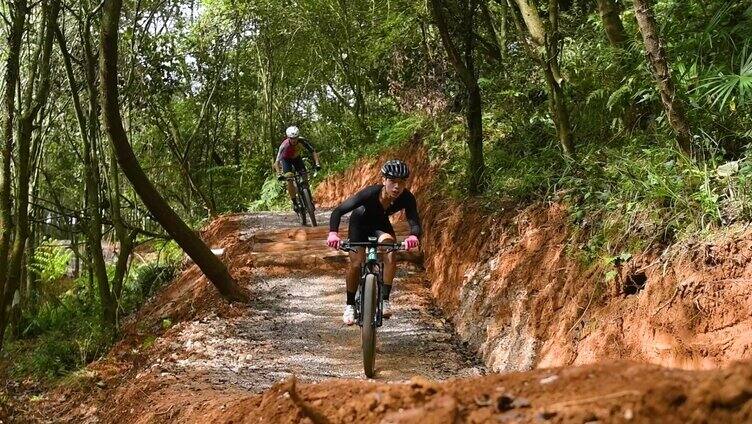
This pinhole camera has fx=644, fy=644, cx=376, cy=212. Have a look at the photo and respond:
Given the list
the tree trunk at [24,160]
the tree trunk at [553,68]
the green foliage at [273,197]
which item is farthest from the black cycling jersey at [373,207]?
the green foliage at [273,197]

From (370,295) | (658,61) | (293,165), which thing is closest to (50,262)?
(293,165)

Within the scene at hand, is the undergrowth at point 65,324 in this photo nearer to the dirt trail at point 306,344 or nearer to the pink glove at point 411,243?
the dirt trail at point 306,344

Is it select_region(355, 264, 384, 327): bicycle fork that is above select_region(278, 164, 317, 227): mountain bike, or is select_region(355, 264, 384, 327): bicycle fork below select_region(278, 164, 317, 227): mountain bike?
below

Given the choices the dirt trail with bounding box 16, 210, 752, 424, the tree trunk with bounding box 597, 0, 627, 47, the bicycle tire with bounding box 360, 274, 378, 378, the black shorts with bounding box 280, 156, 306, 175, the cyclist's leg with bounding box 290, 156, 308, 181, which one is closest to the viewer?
the dirt trail with bounding box 16, 210, 752, 424

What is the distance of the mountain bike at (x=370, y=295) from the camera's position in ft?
19.7

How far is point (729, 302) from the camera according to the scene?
13.3 feet

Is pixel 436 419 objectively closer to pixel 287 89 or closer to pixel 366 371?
pixel 366 371

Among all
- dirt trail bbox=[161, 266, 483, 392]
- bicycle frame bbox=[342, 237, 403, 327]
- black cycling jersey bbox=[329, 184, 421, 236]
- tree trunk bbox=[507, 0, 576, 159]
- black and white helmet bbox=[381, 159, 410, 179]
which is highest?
tree trunk bbox=[507, 0, 576, 159]

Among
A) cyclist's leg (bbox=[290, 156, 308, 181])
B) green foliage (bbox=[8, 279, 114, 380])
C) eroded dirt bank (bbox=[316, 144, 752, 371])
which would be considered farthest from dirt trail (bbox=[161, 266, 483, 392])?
cyclist's leg (bbox=[290, 156, 308, 181])

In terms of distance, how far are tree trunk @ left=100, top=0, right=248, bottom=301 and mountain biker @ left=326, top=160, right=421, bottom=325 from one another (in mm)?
2452

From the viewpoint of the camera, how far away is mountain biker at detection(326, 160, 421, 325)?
6195 mm

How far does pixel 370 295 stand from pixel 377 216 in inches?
35.2

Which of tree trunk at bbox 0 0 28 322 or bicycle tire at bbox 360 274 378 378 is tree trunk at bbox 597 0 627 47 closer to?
bicycle tire at bbox 360 274 378 378

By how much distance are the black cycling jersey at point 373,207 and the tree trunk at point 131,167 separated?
2439mm
